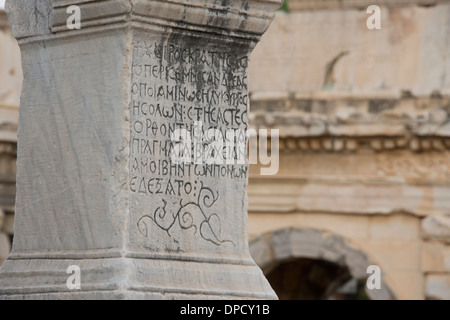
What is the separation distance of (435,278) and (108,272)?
987 cm

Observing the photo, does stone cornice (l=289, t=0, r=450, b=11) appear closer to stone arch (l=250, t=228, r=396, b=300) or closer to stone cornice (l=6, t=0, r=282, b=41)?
stone arch (l=250, t=228, r=396, b=300)

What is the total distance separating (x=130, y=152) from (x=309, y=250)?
1014 cm

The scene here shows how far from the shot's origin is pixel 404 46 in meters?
15.9

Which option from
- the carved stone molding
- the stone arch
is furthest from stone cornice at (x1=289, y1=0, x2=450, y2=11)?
the stone arch

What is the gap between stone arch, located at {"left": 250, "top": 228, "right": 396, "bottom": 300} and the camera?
1569 centimetres

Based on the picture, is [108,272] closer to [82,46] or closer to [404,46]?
[82,46]

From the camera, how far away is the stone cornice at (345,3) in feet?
52.3

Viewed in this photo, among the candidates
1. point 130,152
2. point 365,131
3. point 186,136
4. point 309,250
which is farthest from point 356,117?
point 130,152

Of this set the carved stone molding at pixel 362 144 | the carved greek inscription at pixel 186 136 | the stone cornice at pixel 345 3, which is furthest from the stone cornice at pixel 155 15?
the stone cornice at pixel 345 3

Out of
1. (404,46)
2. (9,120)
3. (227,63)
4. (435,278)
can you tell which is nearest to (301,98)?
(404,46)

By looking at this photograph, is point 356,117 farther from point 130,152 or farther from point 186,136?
point 130,152

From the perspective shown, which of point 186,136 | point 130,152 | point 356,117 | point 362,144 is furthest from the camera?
point 362,144

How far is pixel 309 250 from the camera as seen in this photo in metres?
16.0

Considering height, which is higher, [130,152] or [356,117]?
[356,117]
